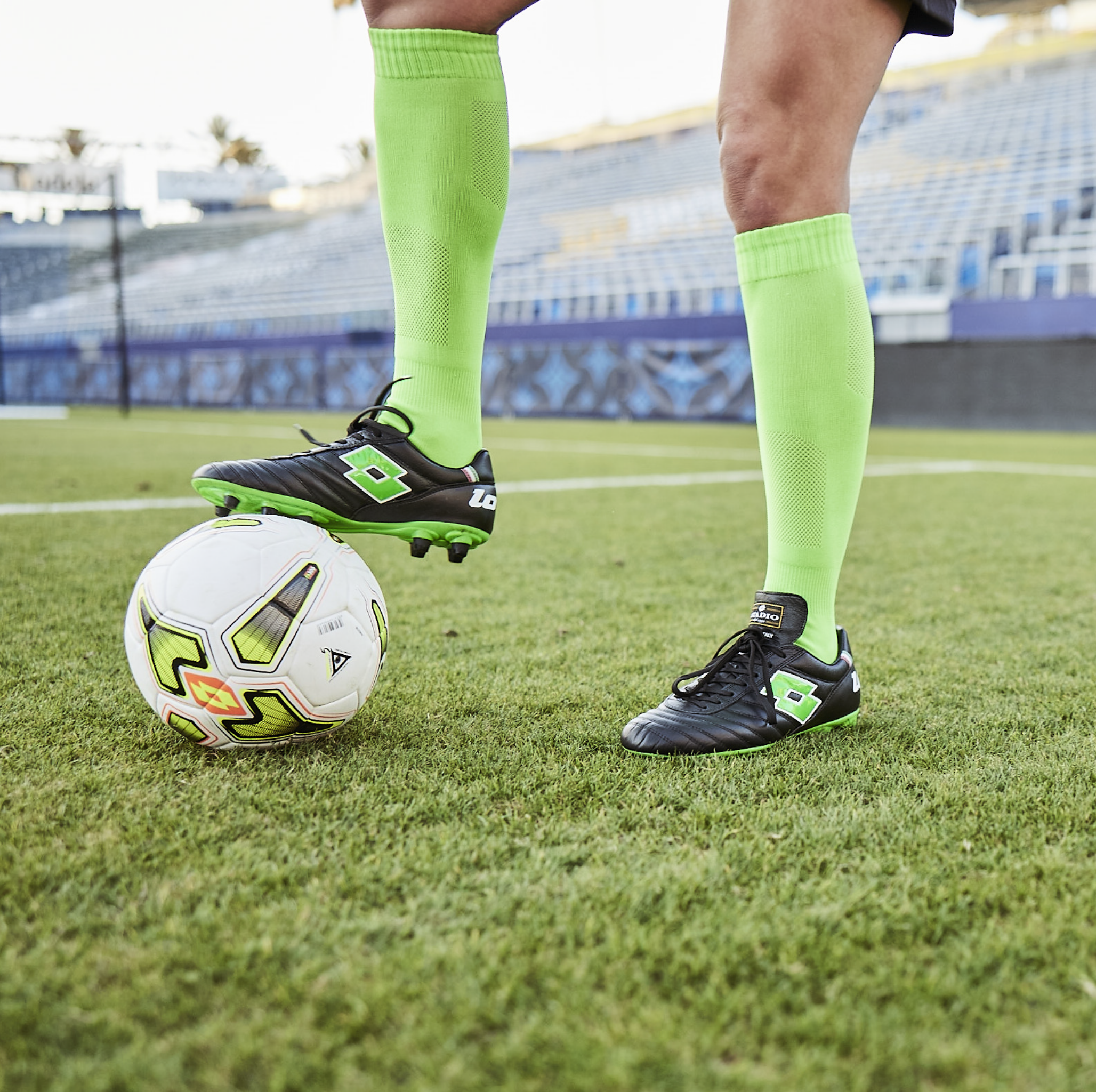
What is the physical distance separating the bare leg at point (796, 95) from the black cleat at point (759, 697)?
0.46 metres

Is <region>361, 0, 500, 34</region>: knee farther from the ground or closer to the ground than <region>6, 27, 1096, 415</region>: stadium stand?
closer to the ground

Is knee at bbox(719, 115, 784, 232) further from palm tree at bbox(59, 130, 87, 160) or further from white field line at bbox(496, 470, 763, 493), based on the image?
palm tree at bbox(59, 130, 87, 160)

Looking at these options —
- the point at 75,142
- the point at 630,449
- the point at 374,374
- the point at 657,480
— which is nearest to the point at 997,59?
the point at 374,374

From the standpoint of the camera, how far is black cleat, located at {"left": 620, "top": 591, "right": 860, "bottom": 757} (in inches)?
44.1

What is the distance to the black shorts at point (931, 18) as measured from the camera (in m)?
1.16

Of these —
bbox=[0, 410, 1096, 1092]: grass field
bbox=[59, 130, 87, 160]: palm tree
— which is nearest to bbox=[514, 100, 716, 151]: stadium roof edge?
bbox=[0, 410, 1096, 1092]: grass field

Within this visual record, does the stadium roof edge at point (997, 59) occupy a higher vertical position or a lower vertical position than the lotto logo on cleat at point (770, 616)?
higher

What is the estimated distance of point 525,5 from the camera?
1.25 metres

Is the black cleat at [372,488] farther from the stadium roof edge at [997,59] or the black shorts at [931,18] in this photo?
the stadium roof edge at [997,59]

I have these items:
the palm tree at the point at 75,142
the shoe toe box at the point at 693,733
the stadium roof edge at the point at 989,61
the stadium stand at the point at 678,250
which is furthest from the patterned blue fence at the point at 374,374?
the palm tree at the point at 75,142

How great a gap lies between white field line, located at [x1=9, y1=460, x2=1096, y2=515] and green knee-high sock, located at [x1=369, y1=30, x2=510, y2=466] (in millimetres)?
2335

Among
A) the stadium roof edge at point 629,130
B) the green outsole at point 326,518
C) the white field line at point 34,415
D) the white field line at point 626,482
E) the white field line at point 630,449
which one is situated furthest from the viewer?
the stadium roof edge at point 629,130

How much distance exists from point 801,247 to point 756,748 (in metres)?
0.56

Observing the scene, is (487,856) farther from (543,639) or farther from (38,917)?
(543,639)
